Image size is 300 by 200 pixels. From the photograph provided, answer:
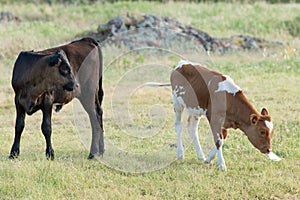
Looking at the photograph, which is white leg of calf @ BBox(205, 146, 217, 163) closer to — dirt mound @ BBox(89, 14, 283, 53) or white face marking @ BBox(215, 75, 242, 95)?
white face marking @ BBox(215, 75, 242, 95)

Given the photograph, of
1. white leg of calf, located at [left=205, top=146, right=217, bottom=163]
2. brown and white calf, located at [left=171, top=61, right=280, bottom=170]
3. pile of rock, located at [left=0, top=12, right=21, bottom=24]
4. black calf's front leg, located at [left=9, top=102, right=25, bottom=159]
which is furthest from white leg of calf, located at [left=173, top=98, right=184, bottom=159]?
pile of rock, located at [left=0, top=12, right=21, bottom=24]

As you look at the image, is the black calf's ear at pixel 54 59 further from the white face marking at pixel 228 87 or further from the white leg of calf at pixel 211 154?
the white leg of calf at pixel 211 154

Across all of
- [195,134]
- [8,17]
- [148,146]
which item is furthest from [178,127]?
[8,17]

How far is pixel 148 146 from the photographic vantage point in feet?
35.6

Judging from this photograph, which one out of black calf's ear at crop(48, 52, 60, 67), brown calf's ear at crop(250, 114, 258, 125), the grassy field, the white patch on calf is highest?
black calf's ear at crop(48, 52, 60, 67)

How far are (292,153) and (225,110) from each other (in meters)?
1.65

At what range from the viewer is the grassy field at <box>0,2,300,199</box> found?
8586mm

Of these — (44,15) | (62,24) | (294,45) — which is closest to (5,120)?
(294,45)

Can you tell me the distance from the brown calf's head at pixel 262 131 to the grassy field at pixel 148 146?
444mm

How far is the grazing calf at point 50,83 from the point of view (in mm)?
9789

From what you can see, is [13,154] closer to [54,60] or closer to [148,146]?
[54,60]

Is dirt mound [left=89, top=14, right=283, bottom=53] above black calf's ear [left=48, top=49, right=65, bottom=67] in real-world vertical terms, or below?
below

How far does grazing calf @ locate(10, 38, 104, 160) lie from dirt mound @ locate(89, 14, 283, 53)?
10.5m

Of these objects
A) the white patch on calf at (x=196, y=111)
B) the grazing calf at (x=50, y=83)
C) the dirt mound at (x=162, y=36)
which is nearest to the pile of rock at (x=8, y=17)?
the dirt mound at (x=162, y=36)
